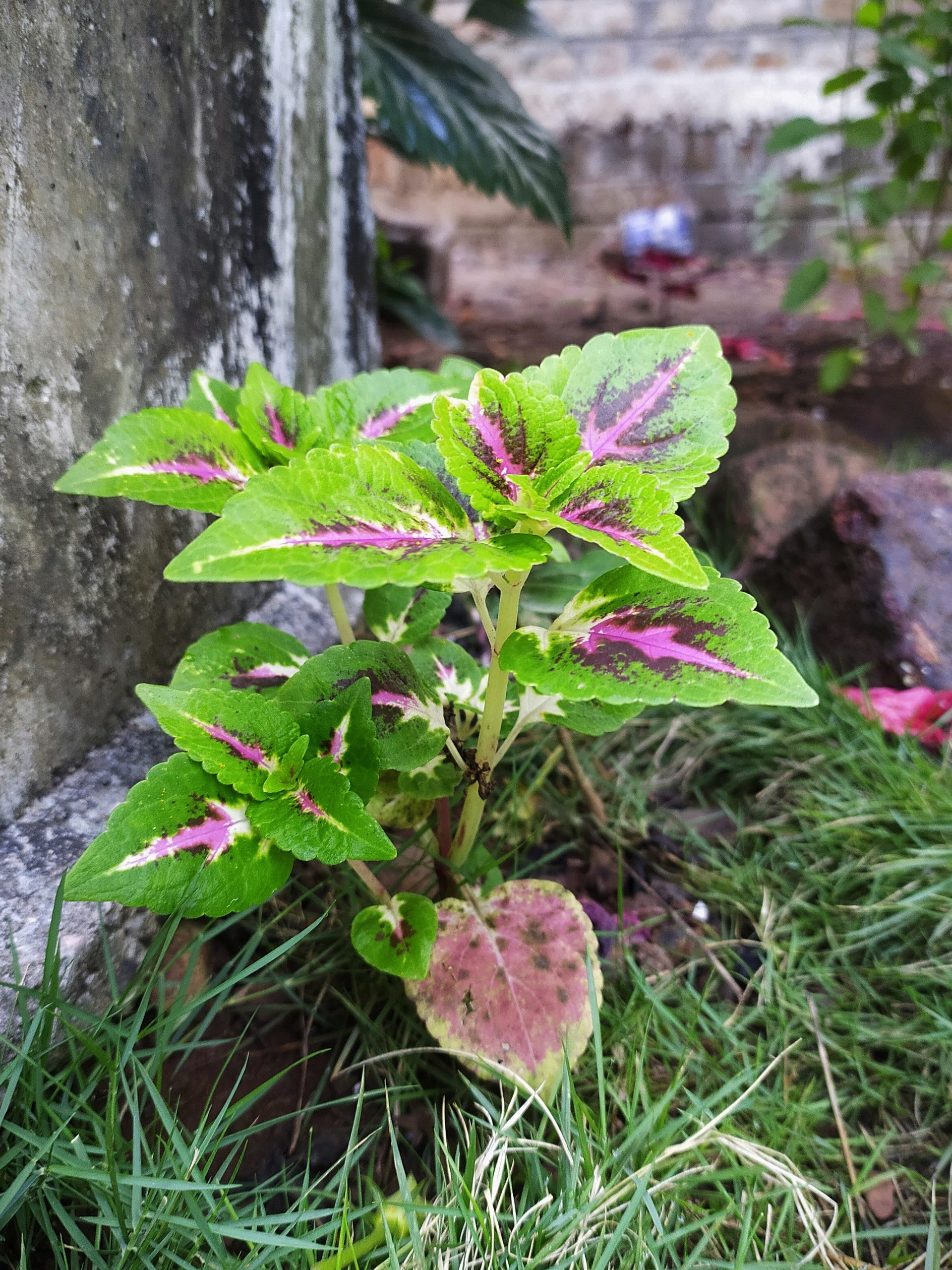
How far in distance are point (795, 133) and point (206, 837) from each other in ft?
7.49

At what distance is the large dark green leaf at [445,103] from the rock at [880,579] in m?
1.03

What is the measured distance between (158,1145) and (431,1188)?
28 cm

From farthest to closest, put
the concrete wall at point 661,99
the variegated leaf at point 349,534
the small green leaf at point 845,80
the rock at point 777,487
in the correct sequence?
the concrete wall at point 661,99 < the small green leaf at point 845,80 < the rock at point 777,487 < the variegated leaf at point 349,534

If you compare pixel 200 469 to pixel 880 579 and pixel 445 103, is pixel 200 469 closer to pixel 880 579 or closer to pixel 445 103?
pixel 880 579

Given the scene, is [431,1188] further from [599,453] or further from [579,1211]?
[599,453]

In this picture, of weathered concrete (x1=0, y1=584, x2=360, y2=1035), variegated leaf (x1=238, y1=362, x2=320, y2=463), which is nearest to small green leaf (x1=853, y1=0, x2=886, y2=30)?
variegated leaf (x1=238, y1=362, x2=320, y2=463)

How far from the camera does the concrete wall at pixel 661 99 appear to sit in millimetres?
4234

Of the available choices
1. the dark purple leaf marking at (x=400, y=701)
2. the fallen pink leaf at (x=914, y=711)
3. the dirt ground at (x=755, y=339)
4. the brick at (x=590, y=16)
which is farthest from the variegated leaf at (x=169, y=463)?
the brick at (x=590, y=16)

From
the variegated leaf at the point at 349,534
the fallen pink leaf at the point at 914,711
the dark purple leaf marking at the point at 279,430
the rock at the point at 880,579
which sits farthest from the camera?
the rock at the point at 880,579

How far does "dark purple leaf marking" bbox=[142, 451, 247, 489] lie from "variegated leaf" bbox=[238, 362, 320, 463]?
5 centimetres

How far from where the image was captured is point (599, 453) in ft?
2.53

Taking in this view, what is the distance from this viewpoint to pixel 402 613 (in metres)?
0.96

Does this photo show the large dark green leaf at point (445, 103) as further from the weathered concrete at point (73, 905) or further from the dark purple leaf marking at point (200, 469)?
the weathered concrete at point (73, 905)

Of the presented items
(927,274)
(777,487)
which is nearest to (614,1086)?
(777,487)
